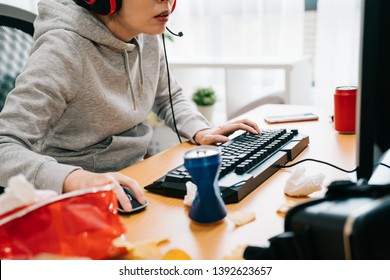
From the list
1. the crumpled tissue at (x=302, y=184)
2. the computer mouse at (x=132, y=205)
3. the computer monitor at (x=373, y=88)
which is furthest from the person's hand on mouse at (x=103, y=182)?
the computer monitor at (x=373, y=88)

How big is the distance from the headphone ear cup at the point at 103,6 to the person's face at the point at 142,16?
0.05 meters

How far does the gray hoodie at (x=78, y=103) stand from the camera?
875 mm

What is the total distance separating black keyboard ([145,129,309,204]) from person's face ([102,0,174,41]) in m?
0.34

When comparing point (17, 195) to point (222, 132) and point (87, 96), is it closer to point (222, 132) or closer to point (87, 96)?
point (87, 96)

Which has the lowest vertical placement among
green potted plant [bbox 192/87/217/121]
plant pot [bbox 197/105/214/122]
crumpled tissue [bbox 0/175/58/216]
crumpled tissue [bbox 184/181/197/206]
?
plant pot [bbox 197/105/214/122]

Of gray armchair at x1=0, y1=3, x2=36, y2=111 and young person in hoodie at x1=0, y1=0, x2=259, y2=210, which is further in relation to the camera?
gray armchair at x1=0, y1=3, x2=36, y2=111

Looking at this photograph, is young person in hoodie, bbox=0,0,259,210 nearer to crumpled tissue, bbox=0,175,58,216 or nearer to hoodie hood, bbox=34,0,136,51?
hoodie hood, bbox=34,0,136,51

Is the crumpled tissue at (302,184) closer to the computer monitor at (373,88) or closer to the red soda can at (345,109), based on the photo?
the computer monitor at (373,88)

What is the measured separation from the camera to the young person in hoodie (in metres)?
0.89

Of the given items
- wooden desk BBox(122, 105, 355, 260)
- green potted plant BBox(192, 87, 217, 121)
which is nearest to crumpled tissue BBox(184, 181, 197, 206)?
wooden desk BBox(122, 105, 355, 260)

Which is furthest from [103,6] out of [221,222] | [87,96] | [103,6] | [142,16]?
[221,222]

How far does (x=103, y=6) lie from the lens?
40.3 inches
